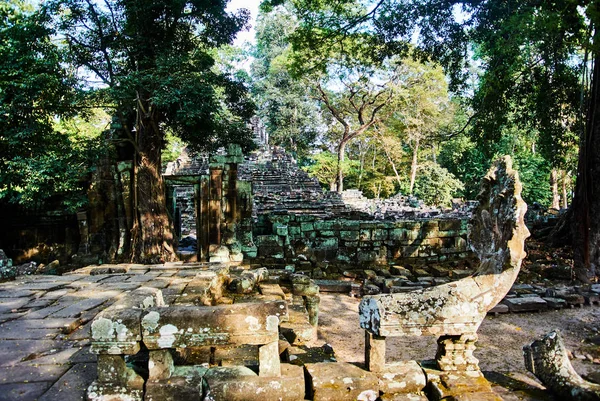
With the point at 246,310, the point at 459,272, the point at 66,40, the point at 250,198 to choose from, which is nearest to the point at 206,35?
the point at 66,40

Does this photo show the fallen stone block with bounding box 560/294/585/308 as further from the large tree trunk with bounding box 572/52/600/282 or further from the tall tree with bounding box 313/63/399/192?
the tall tree with bounding box 313/63/399/192

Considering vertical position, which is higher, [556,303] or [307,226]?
[307,226]

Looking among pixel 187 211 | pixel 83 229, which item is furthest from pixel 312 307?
pixel 187 211

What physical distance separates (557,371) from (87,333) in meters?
3.79

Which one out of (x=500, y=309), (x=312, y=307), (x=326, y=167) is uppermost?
(x=326, y=167)

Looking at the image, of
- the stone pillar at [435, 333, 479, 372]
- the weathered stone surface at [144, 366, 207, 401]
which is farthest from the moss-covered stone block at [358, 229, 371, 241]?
the weathered stone surface at [144, 366, 207, 401]

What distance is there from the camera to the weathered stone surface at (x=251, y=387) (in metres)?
2.32

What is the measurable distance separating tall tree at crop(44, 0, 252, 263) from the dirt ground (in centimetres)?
471

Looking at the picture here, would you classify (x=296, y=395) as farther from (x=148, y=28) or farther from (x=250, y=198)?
(x=148, y=28)

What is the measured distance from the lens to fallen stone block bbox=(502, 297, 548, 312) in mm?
7012

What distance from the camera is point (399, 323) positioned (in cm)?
253

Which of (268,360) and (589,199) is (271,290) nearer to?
(268,360)

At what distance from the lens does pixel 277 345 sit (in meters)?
2.45

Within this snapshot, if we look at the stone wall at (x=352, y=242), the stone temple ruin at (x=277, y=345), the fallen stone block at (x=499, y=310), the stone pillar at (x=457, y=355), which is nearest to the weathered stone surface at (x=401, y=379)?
the stone temple ruin at (x=277, y=345)
